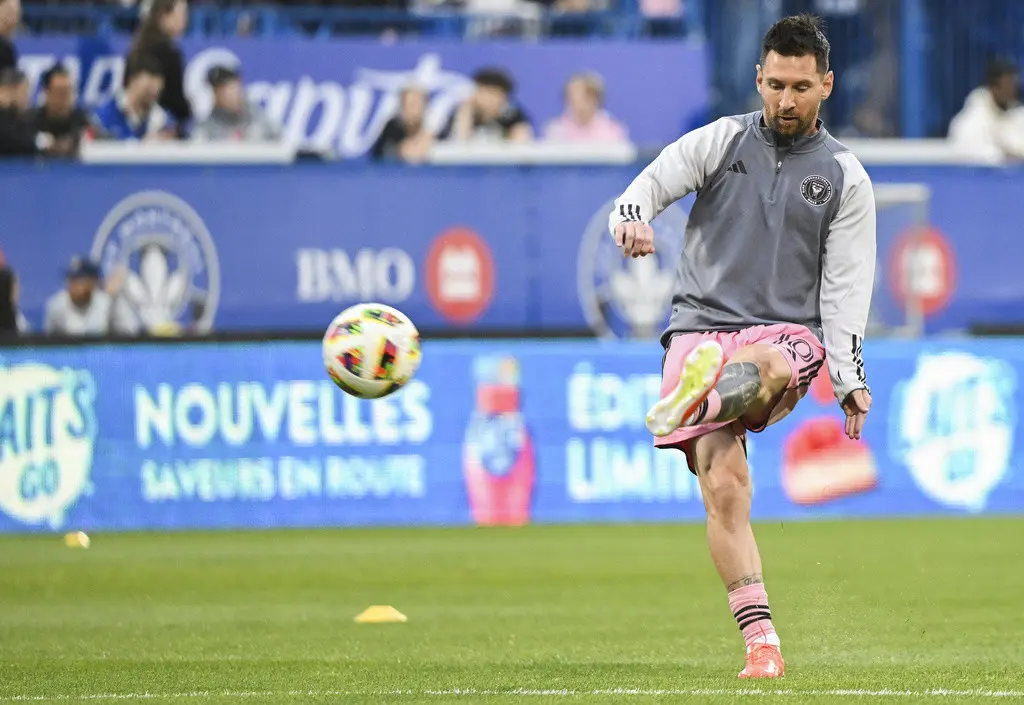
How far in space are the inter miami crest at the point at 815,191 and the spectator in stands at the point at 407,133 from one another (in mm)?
10873

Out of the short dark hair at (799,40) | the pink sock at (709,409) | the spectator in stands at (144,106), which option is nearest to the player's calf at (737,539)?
the pink sock at (709,409)

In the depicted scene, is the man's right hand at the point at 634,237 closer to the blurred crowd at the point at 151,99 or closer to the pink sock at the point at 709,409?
the pink sock at the point at 709,409

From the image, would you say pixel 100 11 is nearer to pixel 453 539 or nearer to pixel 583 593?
pixel 453 539

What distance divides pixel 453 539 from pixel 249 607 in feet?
12.9

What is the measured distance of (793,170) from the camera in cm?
683

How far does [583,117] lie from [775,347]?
11.6 meters

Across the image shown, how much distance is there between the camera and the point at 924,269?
17219 mm

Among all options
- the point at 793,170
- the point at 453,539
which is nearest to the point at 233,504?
the point at 453,539

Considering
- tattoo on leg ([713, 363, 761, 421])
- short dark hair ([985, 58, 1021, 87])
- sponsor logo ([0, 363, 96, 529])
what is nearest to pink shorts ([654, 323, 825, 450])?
tattoo on leg ([713, 363, 761, 421])

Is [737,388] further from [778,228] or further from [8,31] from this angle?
[8,31]

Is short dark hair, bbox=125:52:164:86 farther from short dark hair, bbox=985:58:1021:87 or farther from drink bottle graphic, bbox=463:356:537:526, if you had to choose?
short dark hair, bbox=985:58:1021:87

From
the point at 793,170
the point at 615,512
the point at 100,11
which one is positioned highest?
the point at 100,11

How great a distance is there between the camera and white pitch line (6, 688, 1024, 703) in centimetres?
636

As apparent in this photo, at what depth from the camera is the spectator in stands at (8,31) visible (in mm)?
17203
